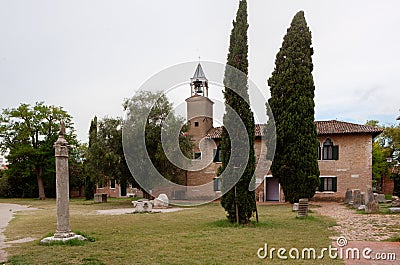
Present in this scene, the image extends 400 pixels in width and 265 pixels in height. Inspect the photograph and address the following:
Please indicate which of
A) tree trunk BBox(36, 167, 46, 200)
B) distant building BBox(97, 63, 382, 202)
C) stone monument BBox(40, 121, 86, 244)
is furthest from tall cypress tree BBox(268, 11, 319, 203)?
tree trunk BBox(36, 167, 46, 200)

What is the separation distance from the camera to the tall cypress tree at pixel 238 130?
11.7 metres

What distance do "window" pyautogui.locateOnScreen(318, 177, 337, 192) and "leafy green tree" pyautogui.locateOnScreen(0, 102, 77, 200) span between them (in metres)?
25.8

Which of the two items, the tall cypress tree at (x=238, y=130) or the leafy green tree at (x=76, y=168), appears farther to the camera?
the leafy green tree at (x=76, y=168)

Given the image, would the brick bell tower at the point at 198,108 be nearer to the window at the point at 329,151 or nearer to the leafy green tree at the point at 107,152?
the leafy green tree at the point at 107,152

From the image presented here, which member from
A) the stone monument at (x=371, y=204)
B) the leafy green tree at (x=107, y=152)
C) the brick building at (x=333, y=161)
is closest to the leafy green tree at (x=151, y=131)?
the leafy green tree at (x=107, y=152)

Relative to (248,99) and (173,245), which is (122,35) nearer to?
(248,99)

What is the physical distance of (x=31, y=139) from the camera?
3616cm

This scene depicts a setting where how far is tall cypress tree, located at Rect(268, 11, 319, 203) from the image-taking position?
880 inches

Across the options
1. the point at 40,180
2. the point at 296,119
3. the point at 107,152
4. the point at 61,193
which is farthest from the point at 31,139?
the point at 61,193

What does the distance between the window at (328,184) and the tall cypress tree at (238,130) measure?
664 inches

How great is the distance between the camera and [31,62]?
13906 millimetres

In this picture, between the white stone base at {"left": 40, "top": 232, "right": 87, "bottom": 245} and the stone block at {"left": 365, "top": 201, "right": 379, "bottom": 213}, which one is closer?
the white stone base at {"left": 40, "top": 232, "right": 87, "bottom": 245}

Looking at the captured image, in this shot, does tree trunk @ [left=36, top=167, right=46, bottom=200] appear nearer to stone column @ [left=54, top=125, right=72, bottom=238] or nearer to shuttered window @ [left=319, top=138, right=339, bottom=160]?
shuttered window @ [left=319, top=138, right=339, bottom=160]

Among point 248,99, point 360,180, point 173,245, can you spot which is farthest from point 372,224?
point 360,180
